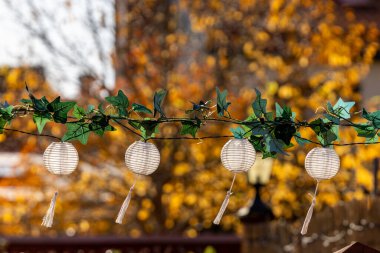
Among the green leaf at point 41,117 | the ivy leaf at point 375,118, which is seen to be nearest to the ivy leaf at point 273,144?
the ivy leaf at point 375,118

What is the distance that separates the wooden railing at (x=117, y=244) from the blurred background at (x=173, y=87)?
88.7 inches

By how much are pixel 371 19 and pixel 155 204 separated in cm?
709

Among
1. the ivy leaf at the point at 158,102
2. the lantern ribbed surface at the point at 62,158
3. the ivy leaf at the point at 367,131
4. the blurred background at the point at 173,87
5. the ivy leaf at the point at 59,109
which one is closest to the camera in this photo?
the ivy leaf at the point at 158,102

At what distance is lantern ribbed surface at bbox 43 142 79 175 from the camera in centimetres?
349

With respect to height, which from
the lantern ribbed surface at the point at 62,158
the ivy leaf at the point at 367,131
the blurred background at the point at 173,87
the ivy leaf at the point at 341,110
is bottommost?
the lantern ribbed surface at the point at 62,158

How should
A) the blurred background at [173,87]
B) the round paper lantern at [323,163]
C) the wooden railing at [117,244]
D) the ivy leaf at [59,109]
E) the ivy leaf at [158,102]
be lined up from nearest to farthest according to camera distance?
the ivy leaf at [158,102] → the ivy leaf at [59,109] → the round paper lantern at [323,163] → the wooden railing at [117,244] → the blurred background at [173,87]

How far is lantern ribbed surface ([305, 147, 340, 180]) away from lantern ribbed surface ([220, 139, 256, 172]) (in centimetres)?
24

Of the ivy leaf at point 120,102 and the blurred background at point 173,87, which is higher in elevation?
the blurred background at point 173,87

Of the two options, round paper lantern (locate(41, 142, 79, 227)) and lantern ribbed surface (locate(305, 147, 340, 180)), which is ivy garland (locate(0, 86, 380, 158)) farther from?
round paper lantern (locate(41, 142, 79, 227))

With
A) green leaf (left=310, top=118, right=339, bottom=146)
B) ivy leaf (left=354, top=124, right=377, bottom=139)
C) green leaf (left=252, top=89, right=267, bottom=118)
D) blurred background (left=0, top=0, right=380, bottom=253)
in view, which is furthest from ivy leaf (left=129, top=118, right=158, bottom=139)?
blurred background (left=0, top=0, right=380, bottom=253)

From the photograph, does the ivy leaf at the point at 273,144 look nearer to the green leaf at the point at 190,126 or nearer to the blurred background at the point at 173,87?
the green leaf at the point at 190,126

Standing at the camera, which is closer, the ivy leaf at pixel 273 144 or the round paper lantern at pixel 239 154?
the ivy leaf at pixel 273 144

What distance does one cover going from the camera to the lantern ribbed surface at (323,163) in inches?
133

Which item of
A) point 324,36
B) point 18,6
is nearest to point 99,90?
point 18,6
